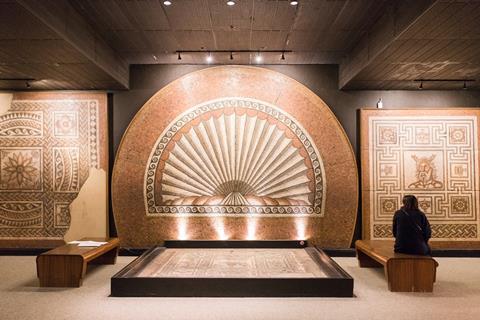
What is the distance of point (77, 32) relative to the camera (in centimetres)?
453

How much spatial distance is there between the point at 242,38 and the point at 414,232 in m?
2.84

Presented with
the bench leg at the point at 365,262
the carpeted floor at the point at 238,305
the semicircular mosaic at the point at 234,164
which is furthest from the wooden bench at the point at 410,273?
the semicircular mosaic at the point at 234,164

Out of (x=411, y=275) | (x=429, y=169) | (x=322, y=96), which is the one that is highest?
(x=322, y=96)

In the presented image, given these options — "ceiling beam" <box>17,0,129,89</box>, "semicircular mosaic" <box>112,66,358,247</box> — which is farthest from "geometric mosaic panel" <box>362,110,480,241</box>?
"ceiling beam" <box>17,0,129,89</box>

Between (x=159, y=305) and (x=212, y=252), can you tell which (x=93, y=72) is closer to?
(x=212, y=252)

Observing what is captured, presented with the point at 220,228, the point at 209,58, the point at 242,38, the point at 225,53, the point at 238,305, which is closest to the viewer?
the point at 238,305

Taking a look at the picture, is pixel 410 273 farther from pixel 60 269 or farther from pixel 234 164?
pixel 60 269

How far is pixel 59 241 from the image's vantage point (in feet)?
21.3

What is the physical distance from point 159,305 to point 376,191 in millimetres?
3687

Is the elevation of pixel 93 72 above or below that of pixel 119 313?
above

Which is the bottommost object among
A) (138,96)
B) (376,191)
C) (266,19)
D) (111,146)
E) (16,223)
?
(16,223)

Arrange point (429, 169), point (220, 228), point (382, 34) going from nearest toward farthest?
1. point (382, 34)
2. point (220, 228)
3. point (429, 169)

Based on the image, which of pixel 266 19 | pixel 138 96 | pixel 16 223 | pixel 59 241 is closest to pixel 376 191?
pixel 266 19

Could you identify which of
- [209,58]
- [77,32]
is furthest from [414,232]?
[77,32]
